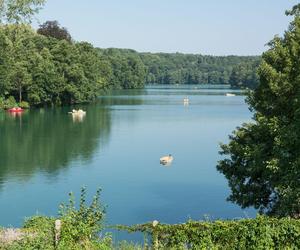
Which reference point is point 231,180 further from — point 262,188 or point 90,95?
point 90,95

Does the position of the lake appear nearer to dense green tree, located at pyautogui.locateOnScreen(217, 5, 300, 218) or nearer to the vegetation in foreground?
dense green tree, located at pyautogui.locateOnScreen(217, 5, 300, 218)

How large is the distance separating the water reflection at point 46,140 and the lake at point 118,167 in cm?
8

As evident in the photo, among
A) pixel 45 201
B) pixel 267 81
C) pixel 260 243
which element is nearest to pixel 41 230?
pixel 260 243

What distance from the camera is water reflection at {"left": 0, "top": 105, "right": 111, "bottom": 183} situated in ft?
137

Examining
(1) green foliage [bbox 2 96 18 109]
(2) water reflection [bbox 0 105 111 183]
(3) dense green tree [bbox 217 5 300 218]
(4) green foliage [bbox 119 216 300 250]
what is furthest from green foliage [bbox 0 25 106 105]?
(4) green foliage [bbox 119 216 300 250]

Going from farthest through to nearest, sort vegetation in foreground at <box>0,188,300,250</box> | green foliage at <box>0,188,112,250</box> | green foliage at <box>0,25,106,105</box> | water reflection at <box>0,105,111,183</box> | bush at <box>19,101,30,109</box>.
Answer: bush at <box>19,101,30,109</box> → green foliage at <box>0,25,106,105</box> → water reflection at <box>0,105,111,183</box> → vegetation in foreground at <box>0,188,300,250</box> → green foliage at <box>0,188,112,250</box>

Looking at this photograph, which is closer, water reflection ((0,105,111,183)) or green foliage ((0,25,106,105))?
water reflection ((0,105,111,183))

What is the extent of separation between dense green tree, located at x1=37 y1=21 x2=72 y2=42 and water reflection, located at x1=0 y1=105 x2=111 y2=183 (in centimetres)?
3911

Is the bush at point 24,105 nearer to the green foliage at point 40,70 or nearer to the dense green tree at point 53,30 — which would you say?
the green foliage at point 40,70

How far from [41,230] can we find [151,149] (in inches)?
1509

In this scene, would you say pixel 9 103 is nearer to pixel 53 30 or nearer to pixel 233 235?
pixel 53 30

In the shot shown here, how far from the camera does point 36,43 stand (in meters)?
103

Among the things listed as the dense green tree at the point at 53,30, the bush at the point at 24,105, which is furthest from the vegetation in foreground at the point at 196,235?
the dense green tree at the point at 53,30

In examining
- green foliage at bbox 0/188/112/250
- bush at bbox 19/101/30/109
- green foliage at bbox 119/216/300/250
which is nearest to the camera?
green foliage at bbox 0/188/112/250
